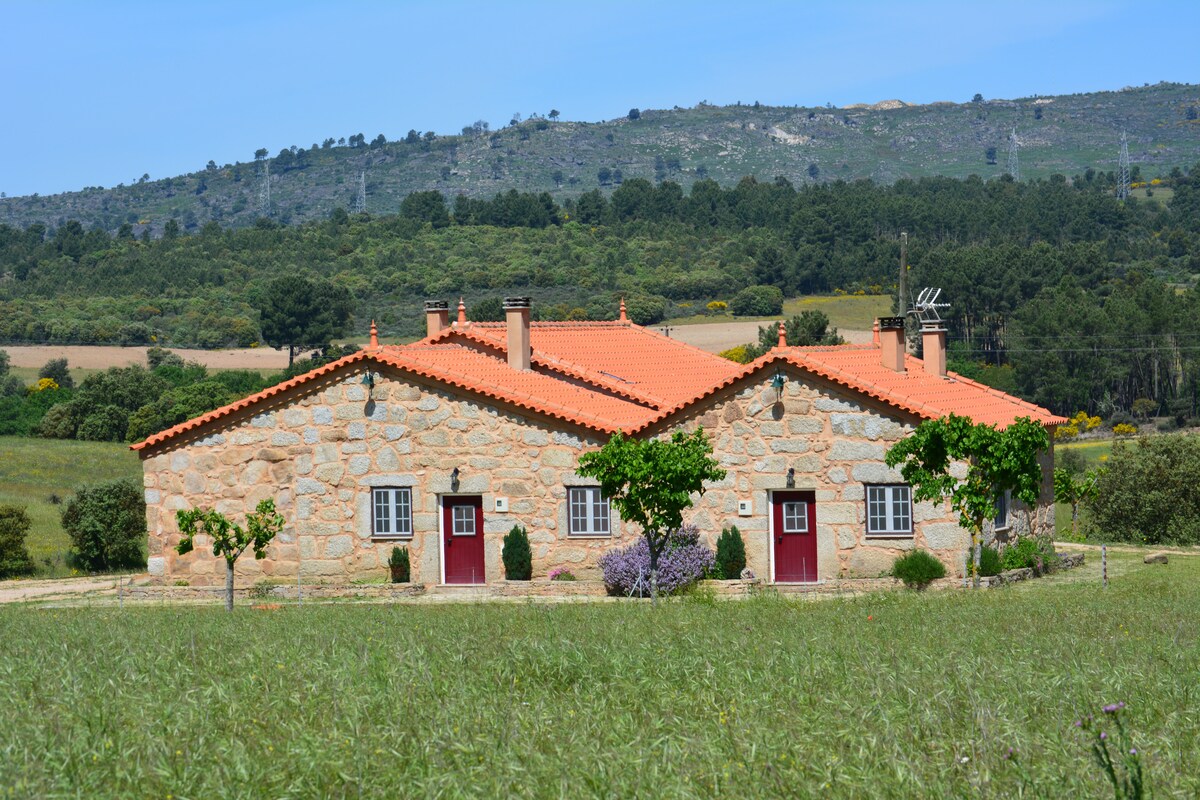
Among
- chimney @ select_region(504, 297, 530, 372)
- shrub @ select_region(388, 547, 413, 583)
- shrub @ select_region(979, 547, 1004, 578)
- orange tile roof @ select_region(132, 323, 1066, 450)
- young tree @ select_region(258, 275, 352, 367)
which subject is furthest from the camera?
young tree @ select_region(258, 275, 352, 367)

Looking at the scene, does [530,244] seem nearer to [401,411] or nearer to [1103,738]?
[401,411]

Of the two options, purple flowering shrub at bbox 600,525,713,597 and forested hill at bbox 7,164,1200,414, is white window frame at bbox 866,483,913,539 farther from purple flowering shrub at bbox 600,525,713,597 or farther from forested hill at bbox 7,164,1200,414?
forested hill at bbox 7,164,1200,414

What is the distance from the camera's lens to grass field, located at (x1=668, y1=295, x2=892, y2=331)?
103875 mm

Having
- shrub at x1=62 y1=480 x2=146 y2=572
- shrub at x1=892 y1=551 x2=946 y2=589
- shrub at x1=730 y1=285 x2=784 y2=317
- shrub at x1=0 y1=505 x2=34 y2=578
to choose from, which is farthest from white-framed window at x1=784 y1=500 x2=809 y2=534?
shrub at x1=730 y1=285 x2=784 y2=317

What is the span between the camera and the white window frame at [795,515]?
98.1ft

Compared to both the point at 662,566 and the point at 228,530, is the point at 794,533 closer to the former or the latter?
the point at 662,566

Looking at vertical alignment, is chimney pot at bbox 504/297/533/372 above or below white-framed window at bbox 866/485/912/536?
above

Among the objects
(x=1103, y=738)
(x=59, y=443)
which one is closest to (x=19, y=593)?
(x=1103, y=738)

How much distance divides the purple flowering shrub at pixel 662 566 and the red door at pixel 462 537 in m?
2.72

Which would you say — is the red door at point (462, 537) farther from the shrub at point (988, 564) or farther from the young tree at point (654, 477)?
the shrub at point (988, 564)

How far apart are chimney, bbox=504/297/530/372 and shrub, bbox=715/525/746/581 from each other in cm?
688

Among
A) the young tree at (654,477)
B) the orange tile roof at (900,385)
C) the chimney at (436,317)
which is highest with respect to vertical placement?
the chimney at (436,317)

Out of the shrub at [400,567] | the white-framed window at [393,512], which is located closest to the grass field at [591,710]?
the shrub at [400,567]

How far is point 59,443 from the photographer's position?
65562mm
